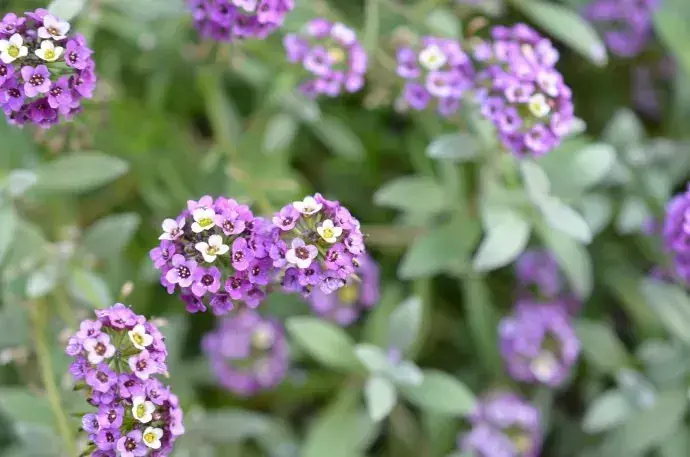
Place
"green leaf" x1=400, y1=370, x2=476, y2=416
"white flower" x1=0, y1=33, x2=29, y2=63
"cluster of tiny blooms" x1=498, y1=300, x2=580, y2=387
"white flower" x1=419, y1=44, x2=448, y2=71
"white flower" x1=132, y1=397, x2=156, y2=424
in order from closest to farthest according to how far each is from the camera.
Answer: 1. "white flower" x1=132, y1=397, x2=156, y2=424
2. "white flower" x1=0, y1=33, x2=29, y2=63
3. "white flower" x1=419, y1=44, x2=448, y2=71
4. "green leaf" x1=400, y1=370, x2=476, y2=416
5. "cluster of tiny blooms" x1=498, y1=300, x2=580, y2=387

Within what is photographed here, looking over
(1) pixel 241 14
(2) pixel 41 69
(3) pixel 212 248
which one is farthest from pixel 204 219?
(1) pixel 241 14

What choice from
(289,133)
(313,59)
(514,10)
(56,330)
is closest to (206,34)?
(313,59)

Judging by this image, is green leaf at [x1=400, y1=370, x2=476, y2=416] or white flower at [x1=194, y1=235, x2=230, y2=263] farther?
green leaf at [x1=400, y1=370, x2=476, y2=416]

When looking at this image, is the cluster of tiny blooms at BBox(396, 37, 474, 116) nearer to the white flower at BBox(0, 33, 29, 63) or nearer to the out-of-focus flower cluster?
the out-of-focus flower cluster

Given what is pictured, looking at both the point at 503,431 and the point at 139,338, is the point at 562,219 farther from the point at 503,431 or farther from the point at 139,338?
the point at 139,338

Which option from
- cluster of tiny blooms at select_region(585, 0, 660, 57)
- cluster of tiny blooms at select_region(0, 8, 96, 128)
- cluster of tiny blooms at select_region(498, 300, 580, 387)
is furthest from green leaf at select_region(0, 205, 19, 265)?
cluster of tiny blooms at select_region(585, 0, 660, 57)

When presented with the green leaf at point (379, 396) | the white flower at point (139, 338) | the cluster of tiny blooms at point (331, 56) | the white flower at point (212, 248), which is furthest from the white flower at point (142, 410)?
the cluster of tiny blooms at point (331, 56)

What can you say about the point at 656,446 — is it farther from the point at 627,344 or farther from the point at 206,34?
the point at 206,34
